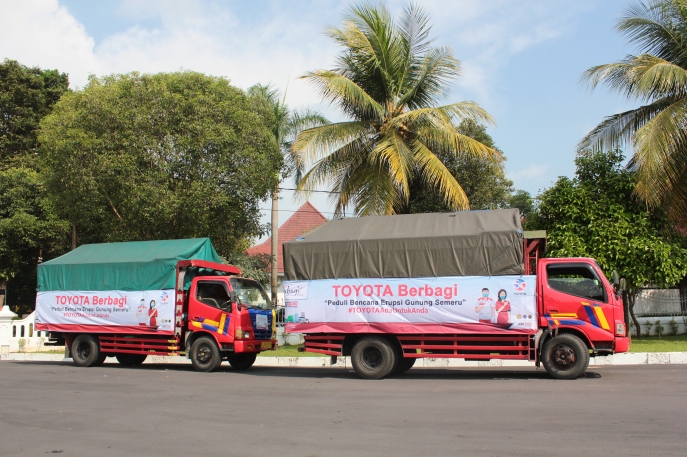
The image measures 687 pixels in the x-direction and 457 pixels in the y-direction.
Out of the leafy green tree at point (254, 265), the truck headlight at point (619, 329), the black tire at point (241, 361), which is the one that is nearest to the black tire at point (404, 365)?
the black tire at point (241, 361)

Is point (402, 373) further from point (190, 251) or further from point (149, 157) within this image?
point (149, 157)

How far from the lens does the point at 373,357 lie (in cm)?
1311

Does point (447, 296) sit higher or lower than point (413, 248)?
lower

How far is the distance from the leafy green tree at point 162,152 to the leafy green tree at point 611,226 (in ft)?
29.5

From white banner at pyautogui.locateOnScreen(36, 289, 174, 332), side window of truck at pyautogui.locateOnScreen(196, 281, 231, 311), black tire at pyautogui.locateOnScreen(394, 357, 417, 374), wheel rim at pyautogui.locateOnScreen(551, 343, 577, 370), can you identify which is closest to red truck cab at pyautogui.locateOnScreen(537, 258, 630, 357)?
wheel rim at pyautogui.locateOnScreen(551, 343, 577, 370)

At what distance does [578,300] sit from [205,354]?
8.21 meters

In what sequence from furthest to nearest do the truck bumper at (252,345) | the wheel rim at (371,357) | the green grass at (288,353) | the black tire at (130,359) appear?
the green grass at (288,353) < the black tire at (130,359) < the truck bumper at (252,345) < the wheel rim at (371,357)

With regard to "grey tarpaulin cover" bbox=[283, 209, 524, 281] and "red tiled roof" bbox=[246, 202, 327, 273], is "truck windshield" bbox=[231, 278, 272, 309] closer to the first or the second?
"grey tarpaulin cover" bbox=[283, 209, 524, 281]

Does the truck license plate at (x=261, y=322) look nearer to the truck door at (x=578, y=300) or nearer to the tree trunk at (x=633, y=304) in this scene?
the truck door at (x=578, y=300)

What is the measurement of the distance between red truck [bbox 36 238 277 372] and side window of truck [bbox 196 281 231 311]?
0.08 ft

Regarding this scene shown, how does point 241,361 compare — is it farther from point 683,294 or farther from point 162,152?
point 683,294

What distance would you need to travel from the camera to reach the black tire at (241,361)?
1561 cm

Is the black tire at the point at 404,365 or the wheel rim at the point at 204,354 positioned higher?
the wheel rim at the point at 204,354

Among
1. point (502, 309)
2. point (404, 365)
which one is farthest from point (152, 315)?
point (502, 309)
